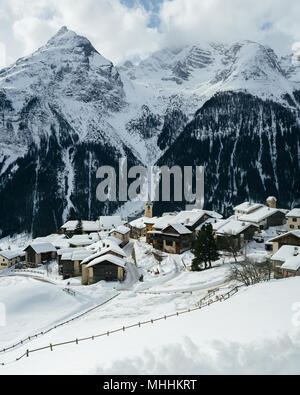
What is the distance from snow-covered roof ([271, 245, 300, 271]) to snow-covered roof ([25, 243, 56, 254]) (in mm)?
63537

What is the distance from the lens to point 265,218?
252 feet

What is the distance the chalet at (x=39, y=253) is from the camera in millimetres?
86062

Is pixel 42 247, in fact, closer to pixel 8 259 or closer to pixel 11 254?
pixel 8 259

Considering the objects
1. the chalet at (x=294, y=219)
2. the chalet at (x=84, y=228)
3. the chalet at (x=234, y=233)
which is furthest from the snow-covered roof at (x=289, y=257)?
the chalet at (x=84, y=228)

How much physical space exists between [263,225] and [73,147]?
145m

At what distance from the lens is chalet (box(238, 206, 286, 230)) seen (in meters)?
75.6

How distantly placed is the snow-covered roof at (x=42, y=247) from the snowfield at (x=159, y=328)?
3124 centimetres

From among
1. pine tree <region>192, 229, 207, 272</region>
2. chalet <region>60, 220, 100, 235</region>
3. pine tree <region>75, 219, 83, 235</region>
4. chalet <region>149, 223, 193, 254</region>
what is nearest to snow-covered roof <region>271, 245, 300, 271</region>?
pine tree <region>192, 229, 207, 272</region>

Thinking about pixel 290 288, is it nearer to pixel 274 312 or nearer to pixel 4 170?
pixel 274 312

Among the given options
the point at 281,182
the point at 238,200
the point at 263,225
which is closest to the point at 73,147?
the point at 238,200

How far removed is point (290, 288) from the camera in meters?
30.9

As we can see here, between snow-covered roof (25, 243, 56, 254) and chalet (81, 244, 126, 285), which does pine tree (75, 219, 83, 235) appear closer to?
snow-covered roof (25, 243, 56, 254)

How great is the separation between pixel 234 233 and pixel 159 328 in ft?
145

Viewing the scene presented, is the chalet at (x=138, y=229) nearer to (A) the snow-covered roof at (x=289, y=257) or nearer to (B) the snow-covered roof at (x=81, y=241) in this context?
(B) the snow-covered roof at (x=81, y=241)
